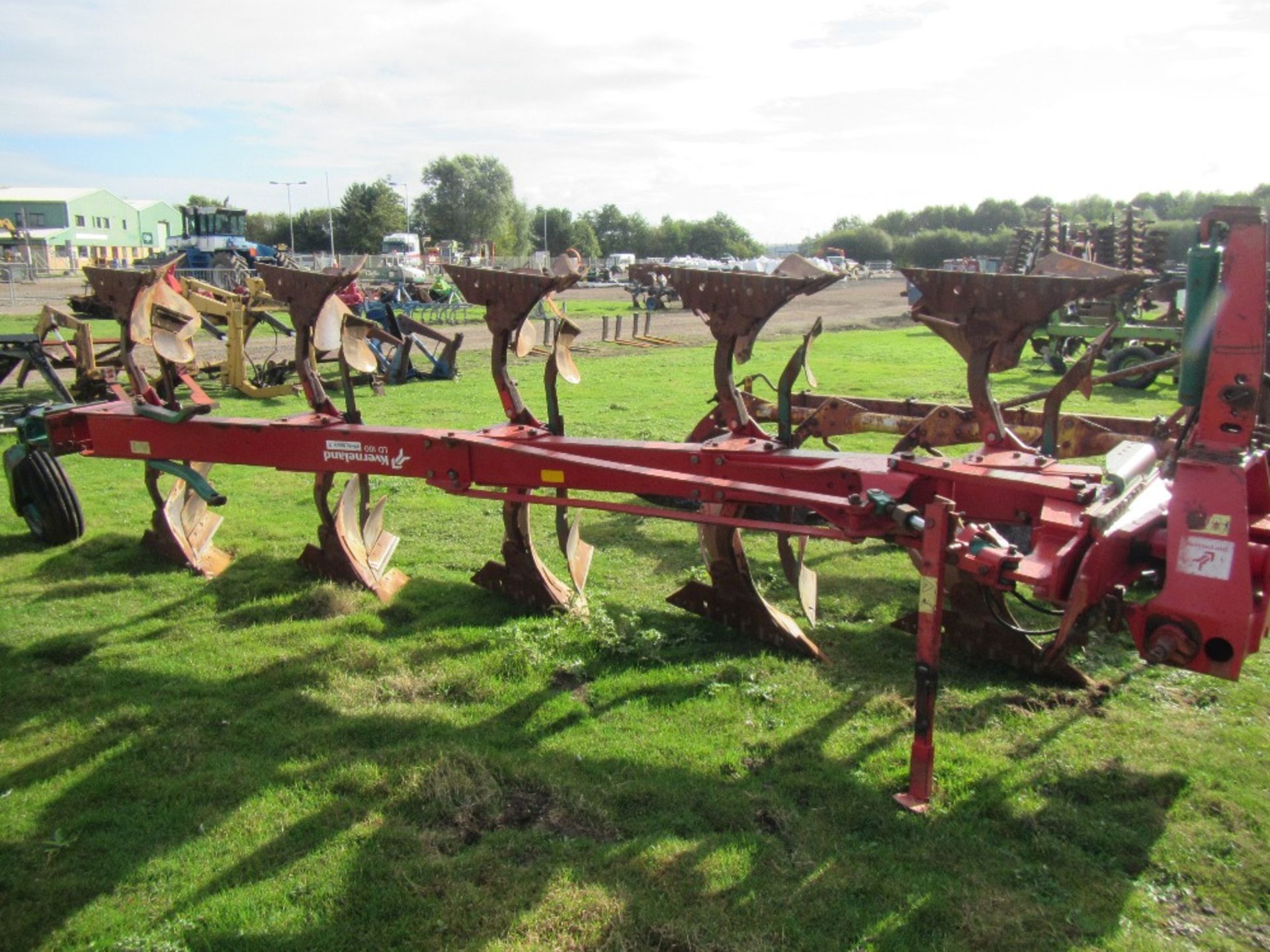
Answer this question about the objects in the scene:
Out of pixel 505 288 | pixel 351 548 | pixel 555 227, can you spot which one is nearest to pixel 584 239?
pixel 555 227

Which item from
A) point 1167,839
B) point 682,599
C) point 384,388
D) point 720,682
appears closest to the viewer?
point 1167,839

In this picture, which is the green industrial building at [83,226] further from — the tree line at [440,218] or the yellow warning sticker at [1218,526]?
the yellow warning sticker at [1218,526]

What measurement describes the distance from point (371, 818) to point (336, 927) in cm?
57

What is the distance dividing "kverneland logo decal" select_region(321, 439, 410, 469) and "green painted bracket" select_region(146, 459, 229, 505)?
563mm

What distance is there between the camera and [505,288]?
493 cm

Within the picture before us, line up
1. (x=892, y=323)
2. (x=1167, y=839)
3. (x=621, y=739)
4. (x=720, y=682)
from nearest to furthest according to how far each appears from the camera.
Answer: (x=1167, y=839) → (x=621, y=739) → (x=720, y=682) → (x=892, y=323)

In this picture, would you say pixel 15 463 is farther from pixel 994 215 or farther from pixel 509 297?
pixel 994 215

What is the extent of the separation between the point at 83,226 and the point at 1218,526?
90.2 metres

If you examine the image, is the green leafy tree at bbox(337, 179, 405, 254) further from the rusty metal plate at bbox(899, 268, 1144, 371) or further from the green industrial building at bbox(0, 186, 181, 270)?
the rusty metal plate at bbox(899, 268, 1144, 371)

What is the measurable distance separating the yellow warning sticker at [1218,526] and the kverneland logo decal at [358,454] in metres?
3.46

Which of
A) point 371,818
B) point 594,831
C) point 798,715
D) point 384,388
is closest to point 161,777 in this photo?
point 371,818

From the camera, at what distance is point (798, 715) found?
4270 mm

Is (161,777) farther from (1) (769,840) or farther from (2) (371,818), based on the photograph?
(1) (769,840)

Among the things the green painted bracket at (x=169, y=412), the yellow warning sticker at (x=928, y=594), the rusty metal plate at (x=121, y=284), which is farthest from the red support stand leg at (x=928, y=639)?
the rusty metal plate at (x=121, y=284)
